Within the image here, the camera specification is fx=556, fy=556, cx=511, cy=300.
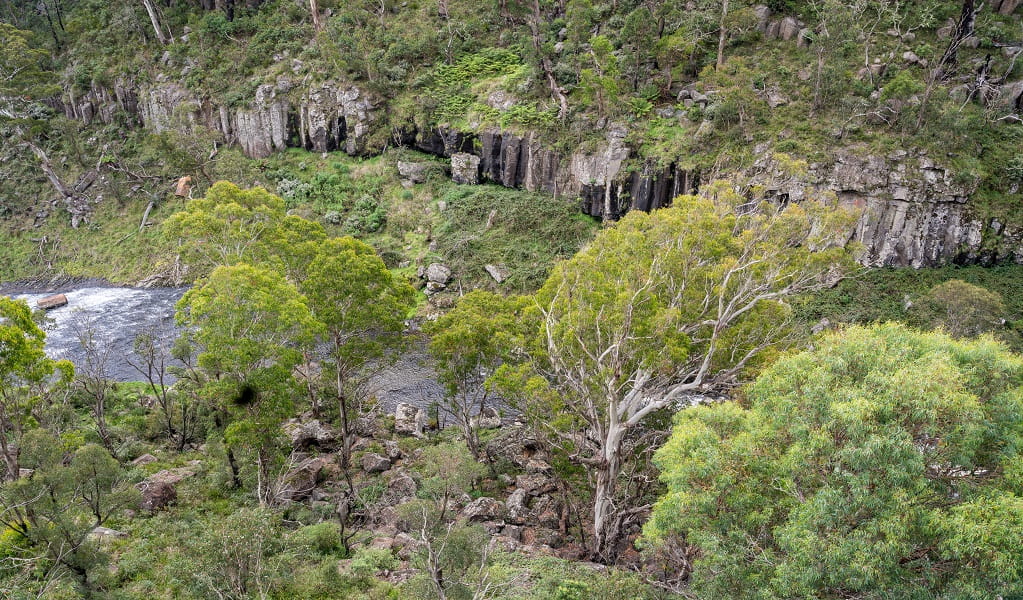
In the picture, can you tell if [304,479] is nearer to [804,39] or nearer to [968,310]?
[968,310]

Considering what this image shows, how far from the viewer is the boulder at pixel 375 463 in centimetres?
2791

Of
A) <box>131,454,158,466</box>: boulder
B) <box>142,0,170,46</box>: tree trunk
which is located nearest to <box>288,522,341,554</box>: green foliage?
<box>131,454,158,466</box>: boulder

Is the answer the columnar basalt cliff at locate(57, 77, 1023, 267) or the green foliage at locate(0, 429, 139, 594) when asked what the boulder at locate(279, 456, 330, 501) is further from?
the columnar basalt cliff at locate(57, 77, 1023, 267)

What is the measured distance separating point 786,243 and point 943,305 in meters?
16.3

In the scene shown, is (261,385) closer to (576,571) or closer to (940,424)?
(576,571)

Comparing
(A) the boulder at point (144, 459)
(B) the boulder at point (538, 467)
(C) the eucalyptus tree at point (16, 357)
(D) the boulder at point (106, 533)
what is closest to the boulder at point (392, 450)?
(B) the boulder at point (538, 467)

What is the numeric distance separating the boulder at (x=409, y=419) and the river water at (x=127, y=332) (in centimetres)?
142

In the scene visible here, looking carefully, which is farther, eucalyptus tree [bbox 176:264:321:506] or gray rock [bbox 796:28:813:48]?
gray rock [bbox 796:28:813:48]

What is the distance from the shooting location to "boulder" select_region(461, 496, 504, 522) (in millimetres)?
23656

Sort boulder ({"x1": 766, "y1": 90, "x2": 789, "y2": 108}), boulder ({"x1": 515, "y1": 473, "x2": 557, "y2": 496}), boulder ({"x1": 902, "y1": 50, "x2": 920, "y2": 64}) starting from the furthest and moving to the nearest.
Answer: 1. boulder ({"x1": 766, "y1": 90, "x2": 789, "y2": 108})
2. boulder ({"x1": 902, "y1": 50, "x2": 920, "y2": 64})
3. boulder ({"x1": 515, "y1": 473, "x2": 557, "y2": 496})

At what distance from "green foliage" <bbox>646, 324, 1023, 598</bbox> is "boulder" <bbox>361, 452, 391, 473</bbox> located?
1727 cm

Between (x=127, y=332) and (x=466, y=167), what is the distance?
32143 millimetres

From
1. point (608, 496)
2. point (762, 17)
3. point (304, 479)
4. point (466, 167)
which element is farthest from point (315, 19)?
point (608, 496)

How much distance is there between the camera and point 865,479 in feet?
36.3
